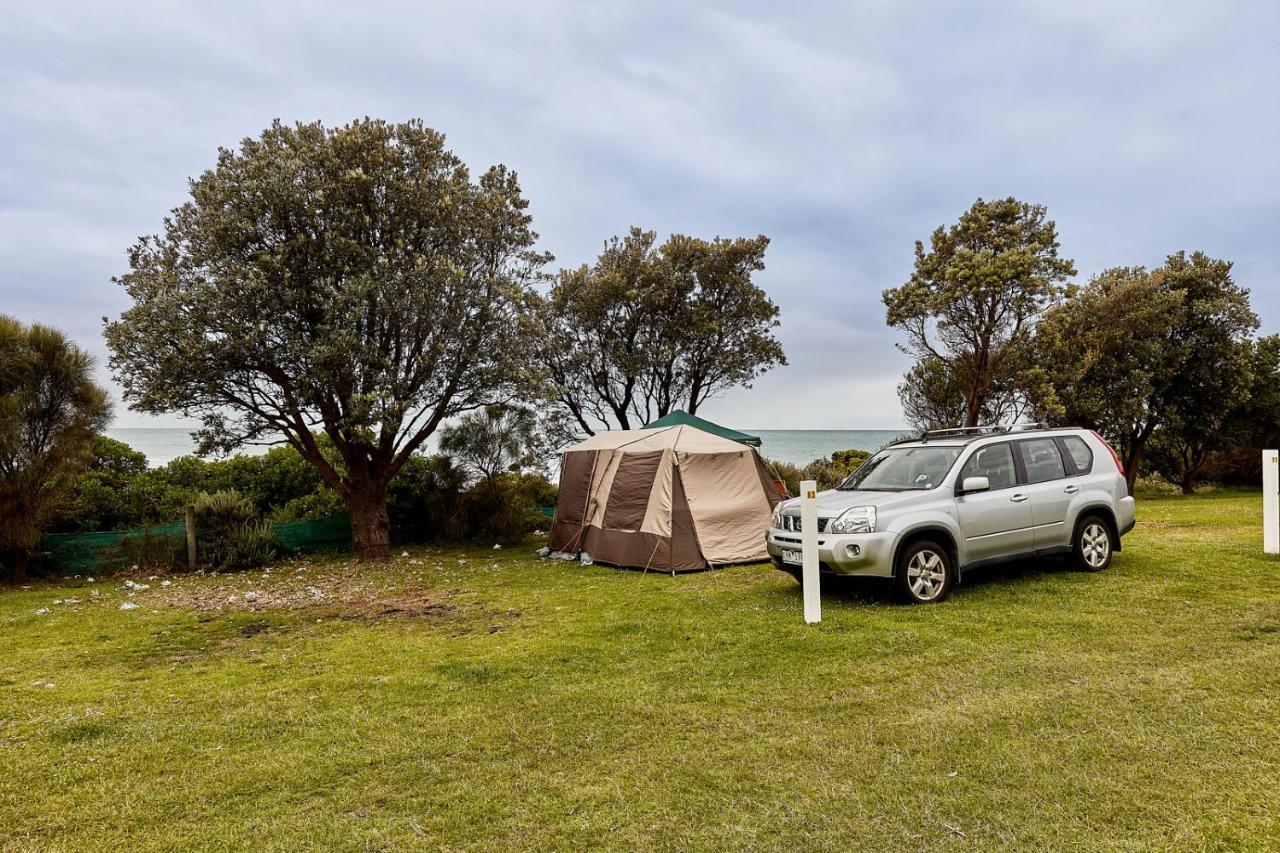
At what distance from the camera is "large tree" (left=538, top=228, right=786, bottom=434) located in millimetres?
19562

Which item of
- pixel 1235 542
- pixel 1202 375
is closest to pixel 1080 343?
pixel 1202 375

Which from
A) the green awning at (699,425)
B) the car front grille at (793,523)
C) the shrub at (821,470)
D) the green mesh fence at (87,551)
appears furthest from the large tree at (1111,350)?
the green mesh fence at (87,551)

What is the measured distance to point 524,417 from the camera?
14719mm

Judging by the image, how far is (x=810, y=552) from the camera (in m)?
6.52

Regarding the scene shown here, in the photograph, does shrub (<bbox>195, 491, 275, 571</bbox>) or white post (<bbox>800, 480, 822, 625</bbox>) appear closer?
white post (<bbox>800, 480, 822, 625</bbox>)

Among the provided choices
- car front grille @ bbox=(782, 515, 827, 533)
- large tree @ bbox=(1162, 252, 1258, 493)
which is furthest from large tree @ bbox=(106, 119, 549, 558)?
large tree @ bbox=(1162, 252, 1258, 493)

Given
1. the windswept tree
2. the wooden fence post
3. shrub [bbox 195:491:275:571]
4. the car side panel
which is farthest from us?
the windswept tree

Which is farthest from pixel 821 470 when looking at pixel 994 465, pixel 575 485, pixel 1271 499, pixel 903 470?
pixel 994 465

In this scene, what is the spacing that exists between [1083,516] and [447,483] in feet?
37.0

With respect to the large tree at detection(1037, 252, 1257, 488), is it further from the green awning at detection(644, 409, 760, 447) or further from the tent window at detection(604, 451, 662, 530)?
the tent window at detection(604, 451, 662, 530)

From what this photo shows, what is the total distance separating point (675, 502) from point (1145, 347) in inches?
727

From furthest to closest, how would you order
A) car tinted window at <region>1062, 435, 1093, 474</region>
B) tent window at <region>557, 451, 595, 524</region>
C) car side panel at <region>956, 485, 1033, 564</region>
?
tent window at <region>557, 451, 595, 524</region>
car tinted window at <region>1062, 435, 1093, 474</region>
car side panel at <region>956, 485, 1033, 564</region>

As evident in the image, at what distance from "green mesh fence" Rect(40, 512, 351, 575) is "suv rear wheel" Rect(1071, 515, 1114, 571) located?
1198cm

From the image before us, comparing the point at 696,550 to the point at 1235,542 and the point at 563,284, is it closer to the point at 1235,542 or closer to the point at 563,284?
the point at 1235,542
